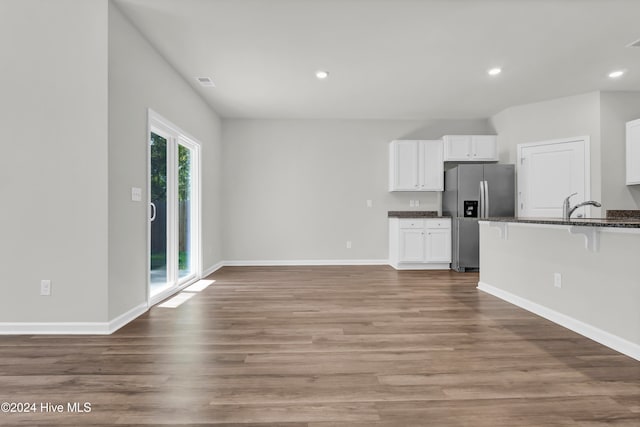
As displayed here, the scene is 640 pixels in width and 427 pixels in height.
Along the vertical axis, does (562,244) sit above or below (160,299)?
above

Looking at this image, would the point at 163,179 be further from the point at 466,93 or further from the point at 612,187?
the point at 612,187

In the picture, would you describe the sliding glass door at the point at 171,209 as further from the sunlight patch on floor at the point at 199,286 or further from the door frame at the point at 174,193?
the sunlight patch on floor at the point at 199,286

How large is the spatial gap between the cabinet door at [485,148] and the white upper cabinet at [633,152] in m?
1.73

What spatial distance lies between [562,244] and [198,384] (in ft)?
10.3

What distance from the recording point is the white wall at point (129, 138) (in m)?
2.63

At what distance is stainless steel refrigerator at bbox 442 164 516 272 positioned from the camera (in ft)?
17.4

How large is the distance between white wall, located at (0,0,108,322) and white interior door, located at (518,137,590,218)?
593 cm

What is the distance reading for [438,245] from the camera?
557 cm

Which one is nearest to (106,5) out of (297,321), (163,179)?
(163,179)

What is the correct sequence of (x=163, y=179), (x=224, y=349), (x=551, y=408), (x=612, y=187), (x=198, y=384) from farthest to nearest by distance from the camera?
(x=612, y=187)
(x=163, y=179)
(x=224, y=349)
(x=198, y=384)
(x=551, y=408)

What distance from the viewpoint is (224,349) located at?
89.7 inches

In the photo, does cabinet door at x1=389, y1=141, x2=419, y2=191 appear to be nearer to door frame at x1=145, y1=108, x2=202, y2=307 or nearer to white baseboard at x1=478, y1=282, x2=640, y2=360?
white baseboard at x1=478, y1=282, x2=640, y2=360

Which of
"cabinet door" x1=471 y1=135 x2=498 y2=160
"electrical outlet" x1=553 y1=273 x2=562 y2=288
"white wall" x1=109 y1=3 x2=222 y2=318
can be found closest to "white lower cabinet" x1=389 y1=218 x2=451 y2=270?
"cabinet door" x1=471 y1=135 x2=498 y2=160

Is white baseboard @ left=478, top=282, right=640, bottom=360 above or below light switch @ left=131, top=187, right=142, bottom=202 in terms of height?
below
